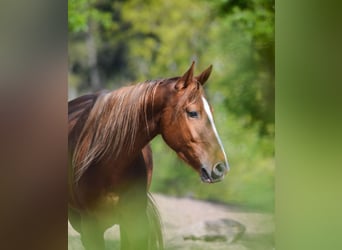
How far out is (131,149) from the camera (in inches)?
86.7

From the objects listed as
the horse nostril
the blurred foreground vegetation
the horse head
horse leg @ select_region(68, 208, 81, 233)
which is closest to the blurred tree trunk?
the blurred foreground vegetation

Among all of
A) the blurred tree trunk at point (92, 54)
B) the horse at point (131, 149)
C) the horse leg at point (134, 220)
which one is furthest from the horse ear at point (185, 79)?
the horse leg at point (134, 220)

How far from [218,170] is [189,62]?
1.66 ft

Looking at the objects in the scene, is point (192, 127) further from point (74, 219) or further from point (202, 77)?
point (74, 219)

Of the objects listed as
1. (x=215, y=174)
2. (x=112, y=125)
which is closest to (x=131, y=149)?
(x=112, y=125)

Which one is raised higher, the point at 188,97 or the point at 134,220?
the point at 188,97

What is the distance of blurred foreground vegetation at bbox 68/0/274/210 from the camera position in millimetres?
2197

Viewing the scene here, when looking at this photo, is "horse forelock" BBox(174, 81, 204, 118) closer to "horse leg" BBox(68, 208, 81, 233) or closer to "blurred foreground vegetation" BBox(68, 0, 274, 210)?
"blurred foreground vegetation" BBox(68, 0, 274, 210)

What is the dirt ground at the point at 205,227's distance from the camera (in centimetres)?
219

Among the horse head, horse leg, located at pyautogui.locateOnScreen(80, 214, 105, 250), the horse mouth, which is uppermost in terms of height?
the horse head

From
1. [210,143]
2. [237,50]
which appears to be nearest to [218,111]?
[210,143]

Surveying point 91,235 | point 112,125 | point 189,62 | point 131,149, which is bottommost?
point 91,235
